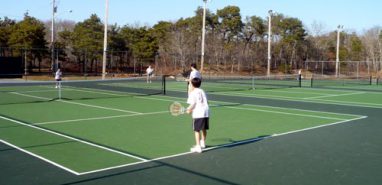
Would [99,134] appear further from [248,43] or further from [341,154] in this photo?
[248,43]

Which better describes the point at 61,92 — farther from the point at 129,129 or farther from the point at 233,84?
the point at 233,84

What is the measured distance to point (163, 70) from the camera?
52438 mm

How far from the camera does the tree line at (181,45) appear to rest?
48.8 meters

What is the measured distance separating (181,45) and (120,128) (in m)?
45.9

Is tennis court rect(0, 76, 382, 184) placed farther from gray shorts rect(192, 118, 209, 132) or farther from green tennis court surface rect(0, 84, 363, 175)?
gray shorts rect(192, 118, 209, 132)

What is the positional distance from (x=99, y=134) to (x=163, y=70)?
4227 cm

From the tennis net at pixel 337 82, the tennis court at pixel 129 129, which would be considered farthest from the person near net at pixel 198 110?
the tennis net at pixel 337 82

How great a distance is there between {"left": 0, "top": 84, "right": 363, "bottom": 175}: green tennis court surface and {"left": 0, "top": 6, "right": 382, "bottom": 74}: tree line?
29.3m

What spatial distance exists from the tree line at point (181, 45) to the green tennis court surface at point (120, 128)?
1154 inches

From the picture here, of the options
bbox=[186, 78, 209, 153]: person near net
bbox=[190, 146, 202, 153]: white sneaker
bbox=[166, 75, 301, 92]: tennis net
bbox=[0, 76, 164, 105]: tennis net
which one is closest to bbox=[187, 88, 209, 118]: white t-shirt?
bbox=[186, 78, 209, 153]: person near net

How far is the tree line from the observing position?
48750mm

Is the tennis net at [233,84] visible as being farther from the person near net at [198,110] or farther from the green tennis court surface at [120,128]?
the person near net at [198,110]

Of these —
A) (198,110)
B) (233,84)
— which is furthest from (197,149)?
(233,84)

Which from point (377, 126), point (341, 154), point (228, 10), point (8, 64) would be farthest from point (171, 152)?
point (228, 10)
